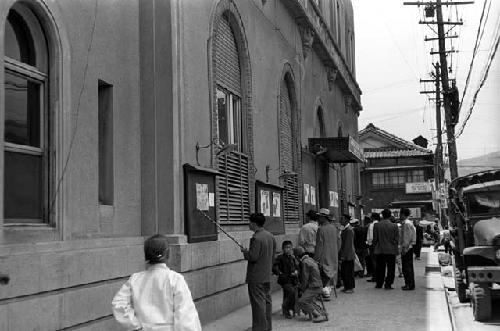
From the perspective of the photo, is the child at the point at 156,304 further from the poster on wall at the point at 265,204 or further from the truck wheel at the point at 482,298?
the poster on wall at the point at 265,204

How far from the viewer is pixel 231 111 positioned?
12.7m

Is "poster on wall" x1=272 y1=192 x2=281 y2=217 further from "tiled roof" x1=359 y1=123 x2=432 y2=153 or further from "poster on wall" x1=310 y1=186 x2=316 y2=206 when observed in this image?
"tiled roof" x1=359 y1=123 x2=432 y2=153

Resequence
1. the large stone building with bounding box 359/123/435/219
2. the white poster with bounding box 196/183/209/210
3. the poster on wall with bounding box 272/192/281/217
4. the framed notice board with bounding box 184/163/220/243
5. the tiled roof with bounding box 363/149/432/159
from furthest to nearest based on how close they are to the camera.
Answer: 1. the tiled roof with bounding box 363/149/432/159
2. the large stone building with bounding box 359/123/435/219
3. the poster on wall with bounding box 272/192/281/217
4. the white poster with bounding box 196/183/209/210
5. the framed notice board with bounding box 184/163/220/243

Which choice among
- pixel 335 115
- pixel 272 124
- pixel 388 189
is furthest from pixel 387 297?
pixel 388 189

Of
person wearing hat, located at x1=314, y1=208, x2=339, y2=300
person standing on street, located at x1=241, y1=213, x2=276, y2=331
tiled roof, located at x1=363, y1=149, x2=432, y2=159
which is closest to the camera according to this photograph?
person standing on street, located at x1=241, y1=213, x2=276, y2=331

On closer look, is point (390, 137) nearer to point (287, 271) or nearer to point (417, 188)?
point (417, 188)

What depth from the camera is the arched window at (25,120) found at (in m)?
6.33

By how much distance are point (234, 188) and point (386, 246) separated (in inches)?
164

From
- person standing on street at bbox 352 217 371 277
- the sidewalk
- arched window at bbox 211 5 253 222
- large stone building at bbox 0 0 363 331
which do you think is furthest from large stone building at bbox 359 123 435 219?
arched window at bbox 211 5 253 222

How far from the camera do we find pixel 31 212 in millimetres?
6574

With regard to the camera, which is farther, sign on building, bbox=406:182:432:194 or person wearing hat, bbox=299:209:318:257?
sign on building, bbox=406:182:432:194

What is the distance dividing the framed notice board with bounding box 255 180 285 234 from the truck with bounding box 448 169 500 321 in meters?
3.83

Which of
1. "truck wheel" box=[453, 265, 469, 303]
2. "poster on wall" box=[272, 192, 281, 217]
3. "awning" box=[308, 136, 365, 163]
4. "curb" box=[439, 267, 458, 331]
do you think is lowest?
"curb" box=[439, 267, 458, 331]

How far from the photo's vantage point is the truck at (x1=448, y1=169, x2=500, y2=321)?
1034 cm
